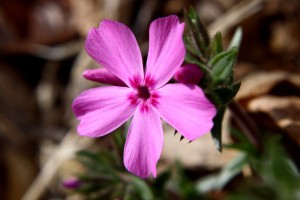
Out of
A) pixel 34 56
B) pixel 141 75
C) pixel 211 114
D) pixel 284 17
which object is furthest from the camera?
pixel 34 56

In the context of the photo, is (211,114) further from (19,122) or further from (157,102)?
(19,122)

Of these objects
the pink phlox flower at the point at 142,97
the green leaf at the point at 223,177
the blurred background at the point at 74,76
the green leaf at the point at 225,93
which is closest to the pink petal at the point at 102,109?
Result: the pink phlox flower at the point at 142,97

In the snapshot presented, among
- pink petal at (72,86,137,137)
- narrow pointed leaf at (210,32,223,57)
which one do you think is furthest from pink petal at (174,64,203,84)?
narrow pointed leaf at (210,32,223,57)

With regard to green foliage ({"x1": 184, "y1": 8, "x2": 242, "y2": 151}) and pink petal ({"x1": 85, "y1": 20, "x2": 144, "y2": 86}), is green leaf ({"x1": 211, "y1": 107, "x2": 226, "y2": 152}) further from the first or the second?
pink petal ({"x1": 85, "y1": 20, "x2": 144, "y2": 86})

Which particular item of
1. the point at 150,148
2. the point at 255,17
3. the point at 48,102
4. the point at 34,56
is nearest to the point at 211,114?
the point at 150,148

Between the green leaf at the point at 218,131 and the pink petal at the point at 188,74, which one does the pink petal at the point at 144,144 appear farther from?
the green leaf at the point at 218,131

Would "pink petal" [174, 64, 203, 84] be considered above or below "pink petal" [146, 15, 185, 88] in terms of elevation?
below
